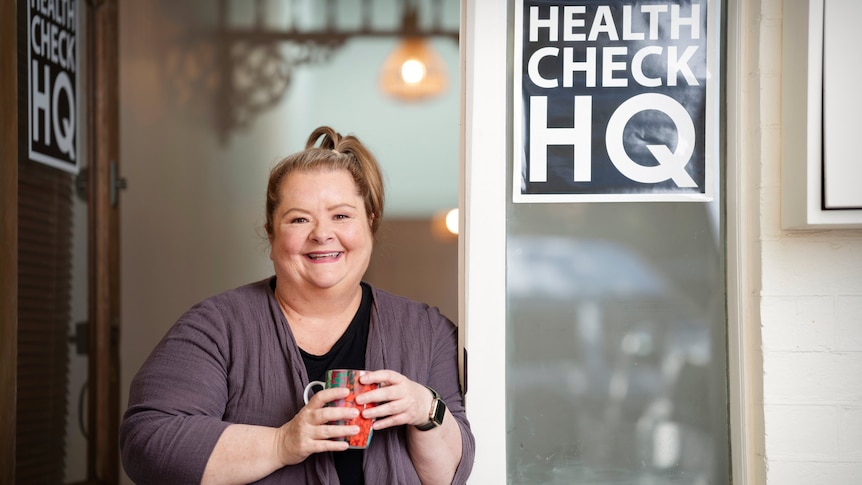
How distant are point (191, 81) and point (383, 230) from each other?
115 centimetres

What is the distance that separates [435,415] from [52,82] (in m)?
2.08

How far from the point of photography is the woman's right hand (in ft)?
4.57

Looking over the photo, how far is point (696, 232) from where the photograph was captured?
5.59 ft

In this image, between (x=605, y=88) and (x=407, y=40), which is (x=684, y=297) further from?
(x=407, y=40)

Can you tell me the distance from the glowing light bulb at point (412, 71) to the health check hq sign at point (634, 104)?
1935 mm

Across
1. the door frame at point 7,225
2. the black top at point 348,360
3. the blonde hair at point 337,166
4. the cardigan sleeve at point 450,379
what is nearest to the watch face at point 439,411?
the cardigan sleeve at point 450,379

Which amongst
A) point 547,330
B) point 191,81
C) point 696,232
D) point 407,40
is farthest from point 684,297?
point 191,81

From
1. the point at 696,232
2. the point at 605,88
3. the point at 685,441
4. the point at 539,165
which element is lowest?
the point at 685,441

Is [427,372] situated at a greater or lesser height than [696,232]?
lesser

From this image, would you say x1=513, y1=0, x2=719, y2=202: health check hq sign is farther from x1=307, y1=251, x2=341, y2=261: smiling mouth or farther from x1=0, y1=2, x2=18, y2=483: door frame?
x1=0, y1=2, x2=18, y2=483: door frame

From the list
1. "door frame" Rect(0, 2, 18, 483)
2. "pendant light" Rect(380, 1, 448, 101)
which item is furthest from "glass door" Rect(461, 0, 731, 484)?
"pendant light" Rect(380, 1, 448, 101)

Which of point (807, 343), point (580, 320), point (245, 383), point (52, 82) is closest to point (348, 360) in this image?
point (245, 383)

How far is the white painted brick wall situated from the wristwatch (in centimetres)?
70

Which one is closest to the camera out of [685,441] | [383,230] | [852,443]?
[852,443]
